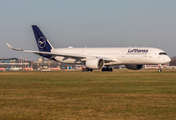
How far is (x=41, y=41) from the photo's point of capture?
2499 inches

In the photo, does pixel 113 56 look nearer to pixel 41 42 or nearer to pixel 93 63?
pixel 93 63

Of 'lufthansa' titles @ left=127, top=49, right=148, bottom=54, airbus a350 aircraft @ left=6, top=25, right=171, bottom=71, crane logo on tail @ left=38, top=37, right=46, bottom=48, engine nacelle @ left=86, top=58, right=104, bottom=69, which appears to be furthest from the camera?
crane logo on tail @ left=38, top=37, right=46, bottom=48

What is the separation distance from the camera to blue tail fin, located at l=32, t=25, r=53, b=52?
63.5 metres

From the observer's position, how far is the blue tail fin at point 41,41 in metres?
63.5

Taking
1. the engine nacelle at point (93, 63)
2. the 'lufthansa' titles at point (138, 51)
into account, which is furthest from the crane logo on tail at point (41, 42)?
the 'lufthansa' titles at point (138, 51)

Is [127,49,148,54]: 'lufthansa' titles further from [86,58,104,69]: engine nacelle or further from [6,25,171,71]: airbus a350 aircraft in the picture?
[86,58,104,69]: engine nacelle

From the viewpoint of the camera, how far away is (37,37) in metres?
64.1

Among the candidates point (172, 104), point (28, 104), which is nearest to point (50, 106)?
point (28, 104)

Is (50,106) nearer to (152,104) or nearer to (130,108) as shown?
(130,108)

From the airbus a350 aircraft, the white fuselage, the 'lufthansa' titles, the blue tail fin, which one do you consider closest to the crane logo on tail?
the blue tail fin

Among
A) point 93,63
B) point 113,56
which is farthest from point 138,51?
point 93,63

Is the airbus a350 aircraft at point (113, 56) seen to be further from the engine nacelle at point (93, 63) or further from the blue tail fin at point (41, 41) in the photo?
the blue tail fin at point (41, 41)

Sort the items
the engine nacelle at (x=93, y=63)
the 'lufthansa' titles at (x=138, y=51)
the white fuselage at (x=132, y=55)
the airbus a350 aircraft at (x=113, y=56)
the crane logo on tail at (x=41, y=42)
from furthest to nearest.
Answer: the crane logo on tail at (x=41, y=42), the 'lufthansa' titles at (x=138, y=51), the engine nacelle at (x=93, y=63), the airbus a350 aircraft at (x=113, y=56), the white fuselage at (x=132, y=55)

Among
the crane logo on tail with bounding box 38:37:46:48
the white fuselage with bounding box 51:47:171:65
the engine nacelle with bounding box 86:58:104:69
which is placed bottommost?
the engine nacelle with bounding box 86:58:104:69
